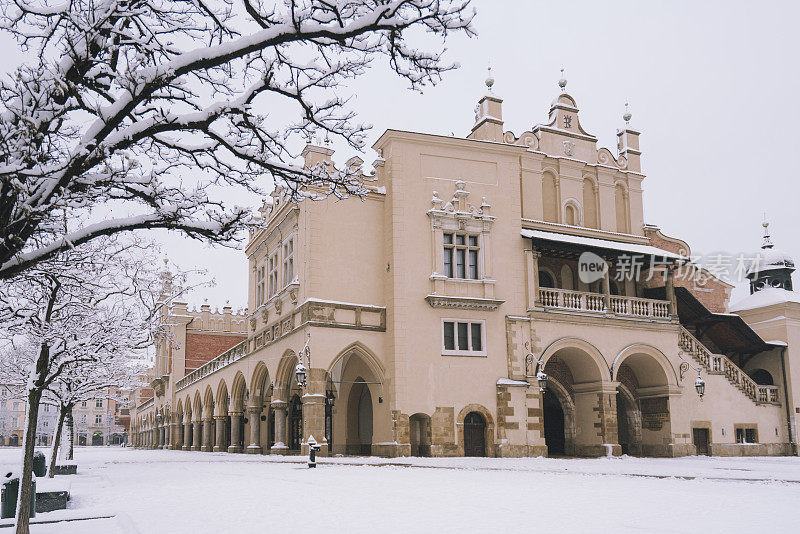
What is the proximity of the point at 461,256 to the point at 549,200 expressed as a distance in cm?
561

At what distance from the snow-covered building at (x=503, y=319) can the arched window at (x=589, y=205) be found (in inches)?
2.5

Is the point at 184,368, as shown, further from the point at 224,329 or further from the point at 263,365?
the point at 263,365

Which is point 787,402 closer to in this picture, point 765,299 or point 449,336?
point 765,299

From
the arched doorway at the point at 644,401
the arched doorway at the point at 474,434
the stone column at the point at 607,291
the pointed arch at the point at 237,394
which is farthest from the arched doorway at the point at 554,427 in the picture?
the pointed arch at the point at 237,394

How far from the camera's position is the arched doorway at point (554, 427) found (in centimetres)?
3238

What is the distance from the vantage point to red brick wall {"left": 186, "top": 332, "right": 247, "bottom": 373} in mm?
54250

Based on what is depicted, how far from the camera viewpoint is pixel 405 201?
92.7 ft

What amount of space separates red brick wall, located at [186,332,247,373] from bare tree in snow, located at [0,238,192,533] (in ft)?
88.9

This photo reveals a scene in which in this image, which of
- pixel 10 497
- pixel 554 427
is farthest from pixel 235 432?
pixel 10 497

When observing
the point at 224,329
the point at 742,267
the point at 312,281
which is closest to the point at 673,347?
the point at 742,267

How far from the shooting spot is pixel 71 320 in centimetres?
1670

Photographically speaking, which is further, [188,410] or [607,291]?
[188,410]

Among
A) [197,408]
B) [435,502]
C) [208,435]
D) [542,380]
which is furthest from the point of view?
[197,408]

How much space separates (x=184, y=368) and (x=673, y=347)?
3564 cm
